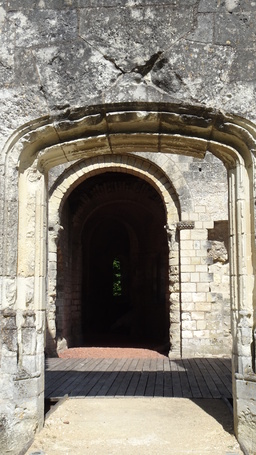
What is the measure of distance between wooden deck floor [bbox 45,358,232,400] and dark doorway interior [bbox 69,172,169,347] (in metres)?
3.41

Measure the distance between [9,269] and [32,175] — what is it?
0.88m

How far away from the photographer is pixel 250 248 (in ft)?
13.1

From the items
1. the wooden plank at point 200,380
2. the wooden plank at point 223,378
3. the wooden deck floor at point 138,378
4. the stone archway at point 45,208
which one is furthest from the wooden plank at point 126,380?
the stone archway at point 45,208

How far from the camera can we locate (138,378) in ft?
23.3

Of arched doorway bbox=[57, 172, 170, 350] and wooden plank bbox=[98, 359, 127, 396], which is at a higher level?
arched doorway bbox=[57, 172, 170, 350]

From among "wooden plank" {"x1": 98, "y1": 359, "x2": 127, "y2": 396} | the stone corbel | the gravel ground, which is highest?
the stone corbel

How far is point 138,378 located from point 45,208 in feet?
12.5

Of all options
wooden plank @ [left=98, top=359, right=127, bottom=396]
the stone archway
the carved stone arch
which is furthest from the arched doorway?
the stone archway

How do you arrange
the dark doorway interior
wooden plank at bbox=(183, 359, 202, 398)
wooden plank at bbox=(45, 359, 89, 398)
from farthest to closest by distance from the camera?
the dark doorway interior, wooden plank at bbox=(45, 359, 89, 398), wooden plank at bbox=(183, 359, 202, 398)

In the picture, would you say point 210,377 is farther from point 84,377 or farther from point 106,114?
point 106,114

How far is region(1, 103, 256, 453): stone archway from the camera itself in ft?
12.7

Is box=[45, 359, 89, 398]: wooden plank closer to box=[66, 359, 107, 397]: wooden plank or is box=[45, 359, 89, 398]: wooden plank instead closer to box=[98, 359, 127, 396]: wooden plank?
box=[66, 359, 107, 397]: wooden plank

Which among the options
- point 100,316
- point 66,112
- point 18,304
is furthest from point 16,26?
point 100,316

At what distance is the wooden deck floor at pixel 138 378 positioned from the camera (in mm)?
6051
